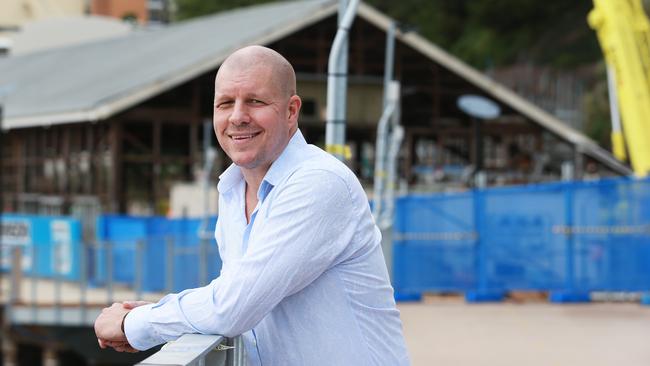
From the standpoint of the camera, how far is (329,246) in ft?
11.6

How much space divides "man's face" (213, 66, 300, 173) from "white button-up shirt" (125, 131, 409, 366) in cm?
6

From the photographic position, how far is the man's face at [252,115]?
3637 mm

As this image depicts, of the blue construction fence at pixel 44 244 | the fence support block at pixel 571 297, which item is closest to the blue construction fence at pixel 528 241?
the fence support block at pixel 571 297

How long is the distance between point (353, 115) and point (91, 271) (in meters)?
14.1

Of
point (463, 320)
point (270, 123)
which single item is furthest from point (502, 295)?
point (270, 123)

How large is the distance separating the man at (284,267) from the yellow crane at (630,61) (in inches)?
738

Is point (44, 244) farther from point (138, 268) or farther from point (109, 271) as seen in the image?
point (138, 268)

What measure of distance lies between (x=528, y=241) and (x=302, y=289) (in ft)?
51.8

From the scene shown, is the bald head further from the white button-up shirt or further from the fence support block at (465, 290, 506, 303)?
the fence support block at (465, 290, 506, 303)

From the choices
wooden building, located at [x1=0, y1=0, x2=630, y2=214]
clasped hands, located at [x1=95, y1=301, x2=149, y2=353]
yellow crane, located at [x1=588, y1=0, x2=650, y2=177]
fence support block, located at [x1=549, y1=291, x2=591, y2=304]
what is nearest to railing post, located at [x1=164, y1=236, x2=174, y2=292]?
fence support block, located at [x1=549, y1=291, x2=591, y2=304]

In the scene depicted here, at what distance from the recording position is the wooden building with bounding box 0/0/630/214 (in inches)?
1271

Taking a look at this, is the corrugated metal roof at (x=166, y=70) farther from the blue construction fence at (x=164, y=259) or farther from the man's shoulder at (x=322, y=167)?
the man's shoulder at (x=322, y=167)

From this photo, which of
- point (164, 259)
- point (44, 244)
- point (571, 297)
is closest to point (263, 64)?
point (571, 297)

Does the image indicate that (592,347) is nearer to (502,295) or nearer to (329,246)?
(502,295)
